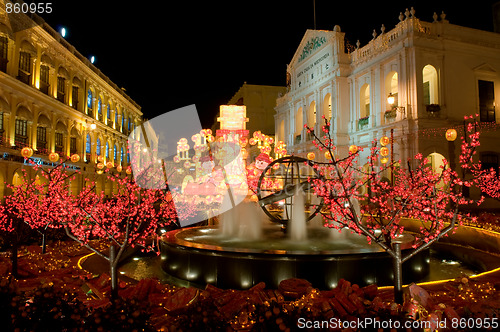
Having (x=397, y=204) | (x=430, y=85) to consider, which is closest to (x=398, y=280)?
(x=397, y=204)

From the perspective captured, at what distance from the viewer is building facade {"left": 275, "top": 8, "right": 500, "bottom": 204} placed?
75.2 feet

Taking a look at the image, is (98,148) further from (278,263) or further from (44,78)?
(278,263)

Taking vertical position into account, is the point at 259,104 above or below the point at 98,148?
above

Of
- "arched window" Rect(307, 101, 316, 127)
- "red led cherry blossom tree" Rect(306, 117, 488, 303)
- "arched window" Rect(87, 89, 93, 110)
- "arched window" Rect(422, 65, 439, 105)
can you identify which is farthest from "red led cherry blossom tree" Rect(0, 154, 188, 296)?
"arched window" Rect(87, 89, 93, 110)

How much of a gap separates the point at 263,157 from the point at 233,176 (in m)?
5.52

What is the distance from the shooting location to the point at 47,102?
28.7 metres

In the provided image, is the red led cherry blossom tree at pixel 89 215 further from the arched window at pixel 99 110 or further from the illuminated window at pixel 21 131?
the arched window at pixel 99 110

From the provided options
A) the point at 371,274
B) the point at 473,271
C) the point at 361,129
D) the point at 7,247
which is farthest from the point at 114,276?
the point at 361,129

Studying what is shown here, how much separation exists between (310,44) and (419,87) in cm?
1409

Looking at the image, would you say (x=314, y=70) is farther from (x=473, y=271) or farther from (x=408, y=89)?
(x=473, y=271)

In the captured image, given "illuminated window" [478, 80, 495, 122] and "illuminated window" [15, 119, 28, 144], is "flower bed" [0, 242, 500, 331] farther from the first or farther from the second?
"illuminated window" [478, 80, 495, 122]

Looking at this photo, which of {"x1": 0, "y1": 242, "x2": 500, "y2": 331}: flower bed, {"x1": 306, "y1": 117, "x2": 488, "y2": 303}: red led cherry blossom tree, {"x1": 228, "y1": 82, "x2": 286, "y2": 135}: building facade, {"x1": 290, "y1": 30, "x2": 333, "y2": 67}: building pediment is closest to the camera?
{"x1": 0, "y1": 242, "x2": 500, "y2": 331}: flower bed

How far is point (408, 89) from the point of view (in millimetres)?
23203

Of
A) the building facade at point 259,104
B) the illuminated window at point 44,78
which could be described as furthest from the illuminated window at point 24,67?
the building facade at point 259,104
